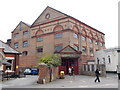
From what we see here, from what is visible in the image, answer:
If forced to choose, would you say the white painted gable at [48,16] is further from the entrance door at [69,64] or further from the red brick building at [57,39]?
the entrance door at [69,64]

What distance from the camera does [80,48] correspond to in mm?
32500

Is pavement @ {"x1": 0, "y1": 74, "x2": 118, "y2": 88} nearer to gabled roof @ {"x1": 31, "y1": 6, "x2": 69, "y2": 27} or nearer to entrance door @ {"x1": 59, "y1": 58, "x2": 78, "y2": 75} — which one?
entrance door @ {"x1": 59, "y1": 58, "x2": 78, "y2": 75}

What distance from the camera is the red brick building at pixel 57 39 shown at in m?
26.8

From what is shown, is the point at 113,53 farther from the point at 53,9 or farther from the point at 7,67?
the point at 7,67

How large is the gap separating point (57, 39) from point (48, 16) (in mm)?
6910

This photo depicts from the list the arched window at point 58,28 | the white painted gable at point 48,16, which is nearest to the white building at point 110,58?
the arched window at point 58,28

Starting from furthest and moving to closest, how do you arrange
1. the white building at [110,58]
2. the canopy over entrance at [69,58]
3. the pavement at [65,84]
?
the white building at [110,58], the canopy over entrance at [69,58], the pavement at [65,84]

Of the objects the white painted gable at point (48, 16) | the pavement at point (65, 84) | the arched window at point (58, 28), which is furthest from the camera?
the white painted gable at point (48, 16)

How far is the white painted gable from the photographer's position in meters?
32.4

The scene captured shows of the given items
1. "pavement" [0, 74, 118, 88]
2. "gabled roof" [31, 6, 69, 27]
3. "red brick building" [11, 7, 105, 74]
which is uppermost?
"gabled roof" [31, 6, 69, 27]

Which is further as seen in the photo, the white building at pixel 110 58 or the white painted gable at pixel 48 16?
the white painted gable at pixel 48 16

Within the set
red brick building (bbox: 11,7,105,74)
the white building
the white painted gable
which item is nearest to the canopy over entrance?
red brick building (bbox: 11,7,105,74)

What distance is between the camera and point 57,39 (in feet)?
104

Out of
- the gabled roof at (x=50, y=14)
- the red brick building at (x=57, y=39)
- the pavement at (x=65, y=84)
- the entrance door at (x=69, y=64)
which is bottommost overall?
the pavement at (x=65, y=84)
